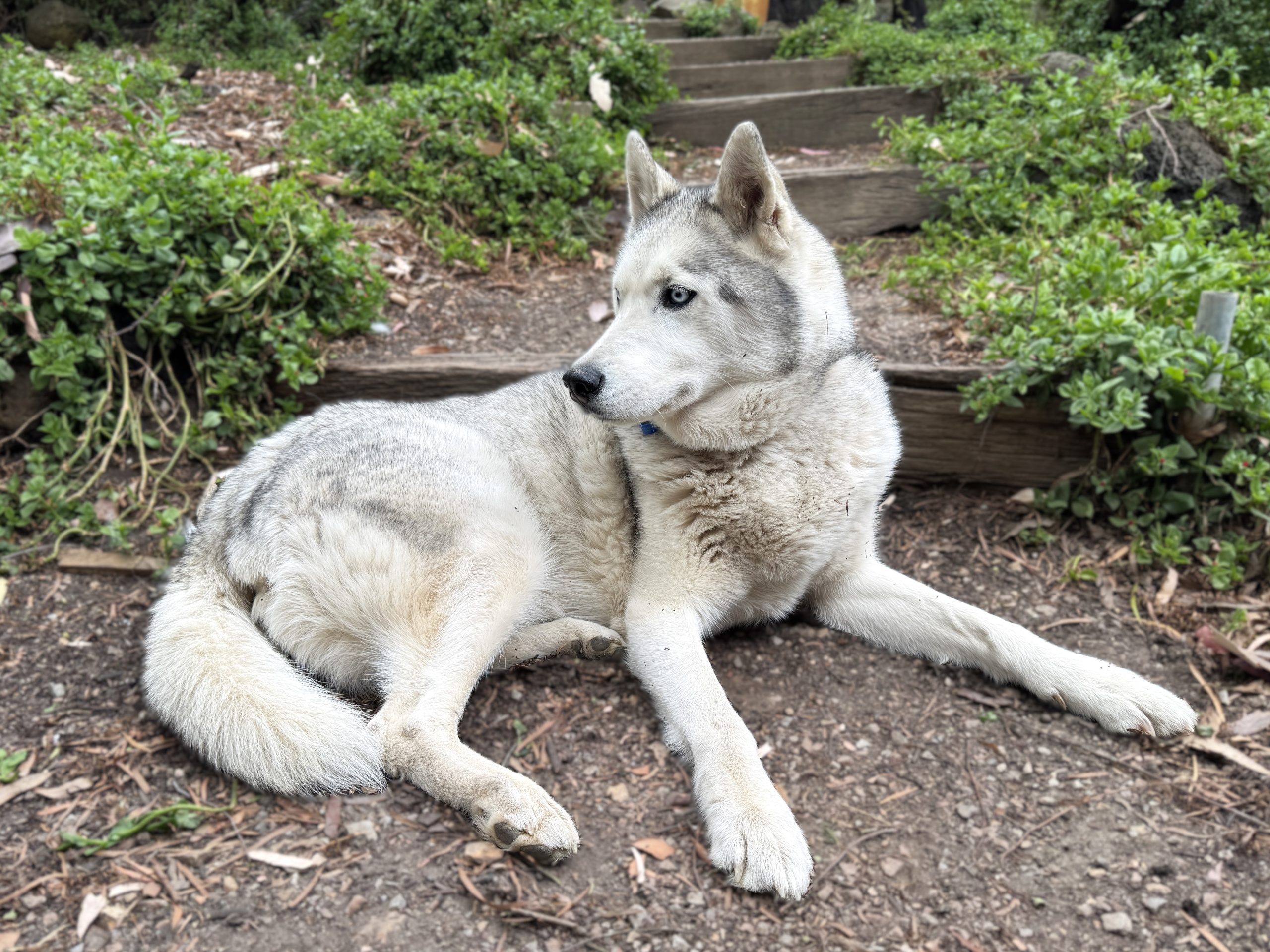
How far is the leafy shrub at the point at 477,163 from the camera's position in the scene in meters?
5.76

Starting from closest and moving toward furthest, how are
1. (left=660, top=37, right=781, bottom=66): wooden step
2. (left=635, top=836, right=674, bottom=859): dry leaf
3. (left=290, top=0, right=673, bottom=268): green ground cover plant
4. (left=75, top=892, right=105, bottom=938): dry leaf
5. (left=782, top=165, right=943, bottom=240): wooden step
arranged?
1. (left=75, top=892, right=105, bottom=938): dry leaf
2. (left=635, top=836, right=674, bottom=859): dry leaf
3. (left=290, top=0, right=673, bottom=268): green ground cover plant
4. (left=782, top=165, right=943, bottom=240): wooden step
5. (left=660, top=37, right=781, bottom=66): wooden step

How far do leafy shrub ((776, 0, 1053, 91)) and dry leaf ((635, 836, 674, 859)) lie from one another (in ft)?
22.8

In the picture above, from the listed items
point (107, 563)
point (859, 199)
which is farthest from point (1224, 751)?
point (859, 199)

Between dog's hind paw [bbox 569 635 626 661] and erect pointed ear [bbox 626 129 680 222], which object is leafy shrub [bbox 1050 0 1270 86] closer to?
erect pointed ear [bbox 626 129 680 222]

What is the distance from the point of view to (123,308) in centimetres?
405

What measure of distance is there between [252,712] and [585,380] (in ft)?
4.45

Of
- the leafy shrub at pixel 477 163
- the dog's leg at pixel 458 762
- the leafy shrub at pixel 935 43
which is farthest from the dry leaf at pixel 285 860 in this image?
the leafy shrub at pixel 935 43

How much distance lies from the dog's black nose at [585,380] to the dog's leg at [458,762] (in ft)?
2.81

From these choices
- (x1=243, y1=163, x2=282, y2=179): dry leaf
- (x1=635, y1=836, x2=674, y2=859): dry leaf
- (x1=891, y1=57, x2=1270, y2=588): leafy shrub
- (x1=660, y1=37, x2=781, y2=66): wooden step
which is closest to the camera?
(x1=635, y1=836, x2=674, y2=859): dry leaf

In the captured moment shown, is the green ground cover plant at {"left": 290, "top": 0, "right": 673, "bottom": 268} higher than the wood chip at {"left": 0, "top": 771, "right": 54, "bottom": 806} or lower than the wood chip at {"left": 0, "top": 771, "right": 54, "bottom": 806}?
higher

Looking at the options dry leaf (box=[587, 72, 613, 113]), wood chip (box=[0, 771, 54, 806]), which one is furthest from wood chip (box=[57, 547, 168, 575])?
dry leaf (box=[587, 72, 613, 113])

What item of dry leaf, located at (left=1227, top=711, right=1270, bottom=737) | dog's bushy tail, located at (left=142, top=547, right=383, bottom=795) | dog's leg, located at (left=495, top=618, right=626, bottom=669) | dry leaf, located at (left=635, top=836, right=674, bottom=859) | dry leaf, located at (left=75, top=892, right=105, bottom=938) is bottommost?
dry leaf, located at (left=1227, top=711, right=1270, bottom=737)

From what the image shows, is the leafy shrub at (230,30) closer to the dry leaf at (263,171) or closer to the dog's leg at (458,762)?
the dry leaf at (263,171)

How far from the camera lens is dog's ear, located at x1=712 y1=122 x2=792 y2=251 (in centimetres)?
270
